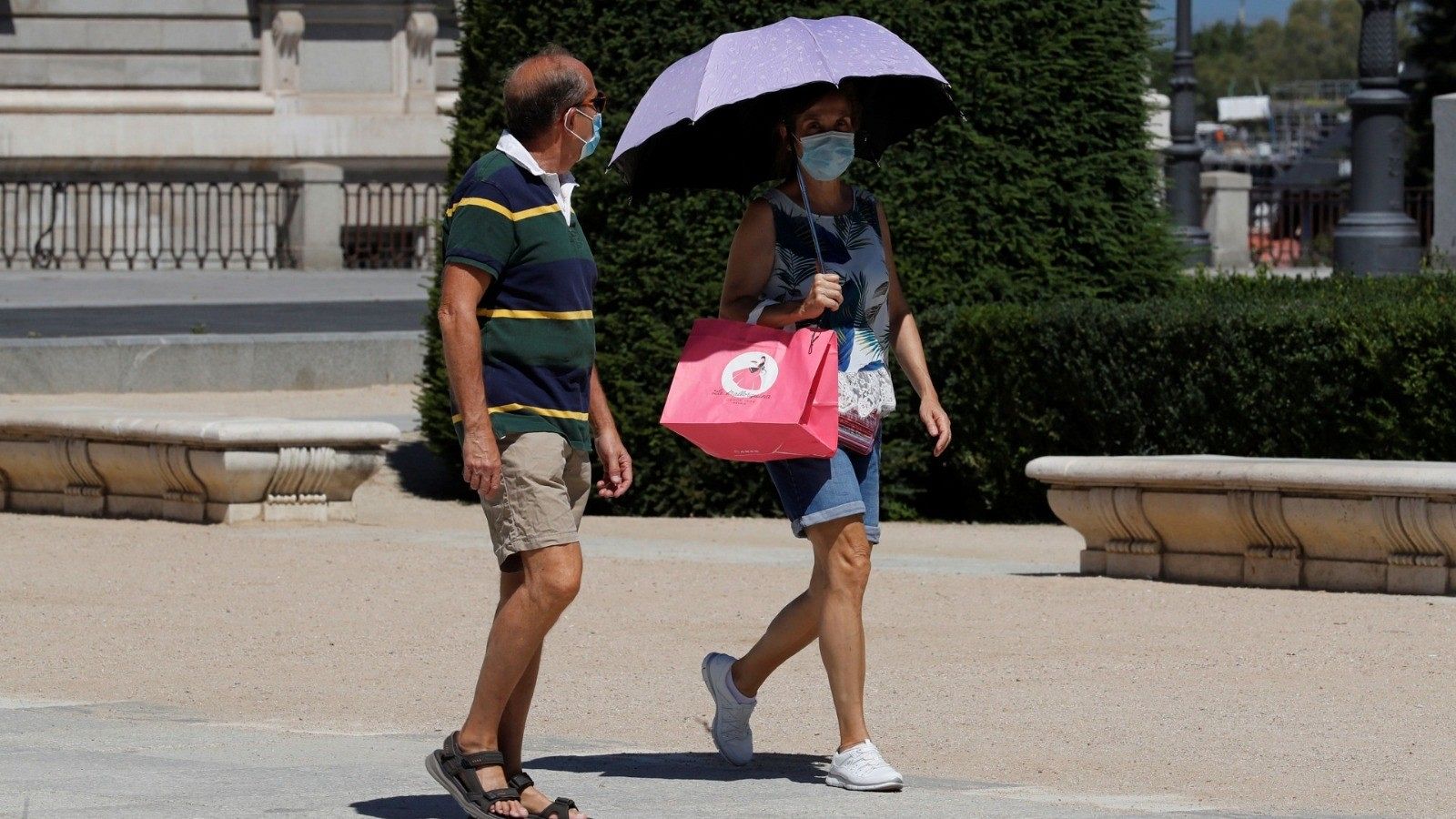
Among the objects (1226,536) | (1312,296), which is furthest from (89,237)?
(1226,536)

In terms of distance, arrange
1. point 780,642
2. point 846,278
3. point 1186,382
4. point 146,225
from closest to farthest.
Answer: point 846,278
point 780,642
point 1186,382
point 146,225

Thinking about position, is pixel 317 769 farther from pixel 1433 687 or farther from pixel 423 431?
pixel 423 431

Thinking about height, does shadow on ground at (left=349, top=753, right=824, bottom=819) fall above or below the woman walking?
below

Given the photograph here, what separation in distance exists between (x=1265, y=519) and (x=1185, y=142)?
20106 millimetres

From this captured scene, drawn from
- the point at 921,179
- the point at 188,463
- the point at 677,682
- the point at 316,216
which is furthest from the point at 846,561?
the point at 316,216

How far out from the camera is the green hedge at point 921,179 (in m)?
11.3

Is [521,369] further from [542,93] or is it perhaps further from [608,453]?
[542,93]

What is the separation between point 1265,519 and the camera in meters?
8.76

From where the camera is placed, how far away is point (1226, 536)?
894 centimetres

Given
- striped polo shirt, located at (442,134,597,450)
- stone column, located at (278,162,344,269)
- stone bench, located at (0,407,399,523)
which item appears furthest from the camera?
stone column, located at (278,162,344,269)

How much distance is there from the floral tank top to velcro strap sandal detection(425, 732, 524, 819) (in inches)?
48.6

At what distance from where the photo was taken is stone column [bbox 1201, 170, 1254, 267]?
3366cm

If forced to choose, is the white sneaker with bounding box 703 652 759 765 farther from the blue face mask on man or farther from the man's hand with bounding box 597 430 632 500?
the blue face mask on man

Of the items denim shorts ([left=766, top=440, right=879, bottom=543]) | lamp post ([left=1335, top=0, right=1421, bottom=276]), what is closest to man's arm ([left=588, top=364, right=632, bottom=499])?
denim shorts ([left=766, top=440, right=879, bottom=543])
